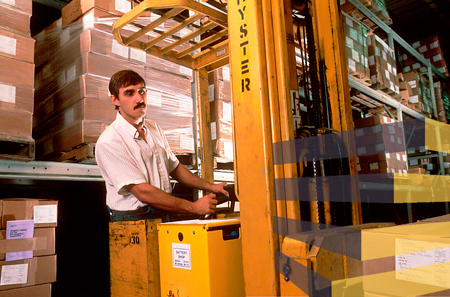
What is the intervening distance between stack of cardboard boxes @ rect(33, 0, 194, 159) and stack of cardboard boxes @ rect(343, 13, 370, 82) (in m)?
2.51

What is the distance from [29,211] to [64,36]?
1.65m

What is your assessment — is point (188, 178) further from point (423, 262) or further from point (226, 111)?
point (423, 262)

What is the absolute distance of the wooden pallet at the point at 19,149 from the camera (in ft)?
8.50

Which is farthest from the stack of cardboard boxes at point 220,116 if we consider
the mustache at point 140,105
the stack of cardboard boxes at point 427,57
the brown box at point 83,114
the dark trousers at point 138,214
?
the stack of cardboard boxes at point 427,57

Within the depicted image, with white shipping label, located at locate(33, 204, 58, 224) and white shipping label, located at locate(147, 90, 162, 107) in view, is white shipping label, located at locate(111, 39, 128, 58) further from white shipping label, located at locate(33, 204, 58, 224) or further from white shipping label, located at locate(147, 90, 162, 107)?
white shipping label, located at locate(33, 204, 58, 224)

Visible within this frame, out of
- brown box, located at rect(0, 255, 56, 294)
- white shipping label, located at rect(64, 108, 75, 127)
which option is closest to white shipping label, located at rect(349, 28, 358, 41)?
white shipping label, located at rect(64, 108, 75, 127)

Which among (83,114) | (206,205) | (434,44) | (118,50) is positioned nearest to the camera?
(206,205)

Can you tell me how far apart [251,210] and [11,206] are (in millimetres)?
1873

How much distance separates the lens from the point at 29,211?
261 cm

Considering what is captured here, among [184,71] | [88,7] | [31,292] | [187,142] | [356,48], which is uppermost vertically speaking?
[356,48]

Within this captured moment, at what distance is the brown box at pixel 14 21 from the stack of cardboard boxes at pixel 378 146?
4719 millimetres

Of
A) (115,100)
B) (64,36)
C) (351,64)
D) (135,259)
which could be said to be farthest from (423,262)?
(351,64)

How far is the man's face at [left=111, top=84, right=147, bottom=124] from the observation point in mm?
2885

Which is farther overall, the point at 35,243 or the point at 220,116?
the point at 220,116
